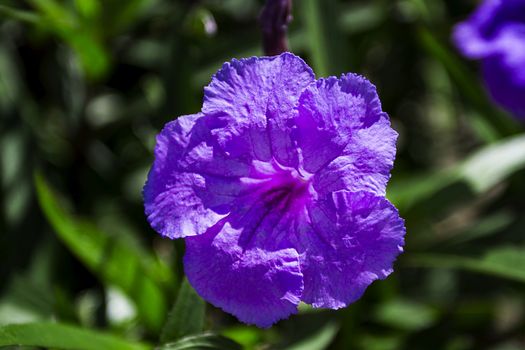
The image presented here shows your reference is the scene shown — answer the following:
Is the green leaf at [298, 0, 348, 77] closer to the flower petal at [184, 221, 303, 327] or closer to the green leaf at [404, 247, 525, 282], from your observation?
the green leaf at [404, 247, 525, 282]

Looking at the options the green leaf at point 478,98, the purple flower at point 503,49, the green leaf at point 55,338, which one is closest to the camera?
the green leaf at point 55,338

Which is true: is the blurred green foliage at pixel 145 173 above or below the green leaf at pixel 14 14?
below

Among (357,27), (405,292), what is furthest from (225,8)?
(405,292)

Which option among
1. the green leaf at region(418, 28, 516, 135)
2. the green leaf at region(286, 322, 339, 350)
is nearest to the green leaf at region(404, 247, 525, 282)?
the green leaf at region(286, 322, 339, 350)

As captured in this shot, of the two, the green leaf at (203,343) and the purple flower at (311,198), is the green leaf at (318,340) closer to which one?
the green leaf at (203,343)

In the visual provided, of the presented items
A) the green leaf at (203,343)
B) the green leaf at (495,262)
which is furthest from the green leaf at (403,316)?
the green leaf at (203,343)

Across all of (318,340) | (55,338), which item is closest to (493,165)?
(318,340)
